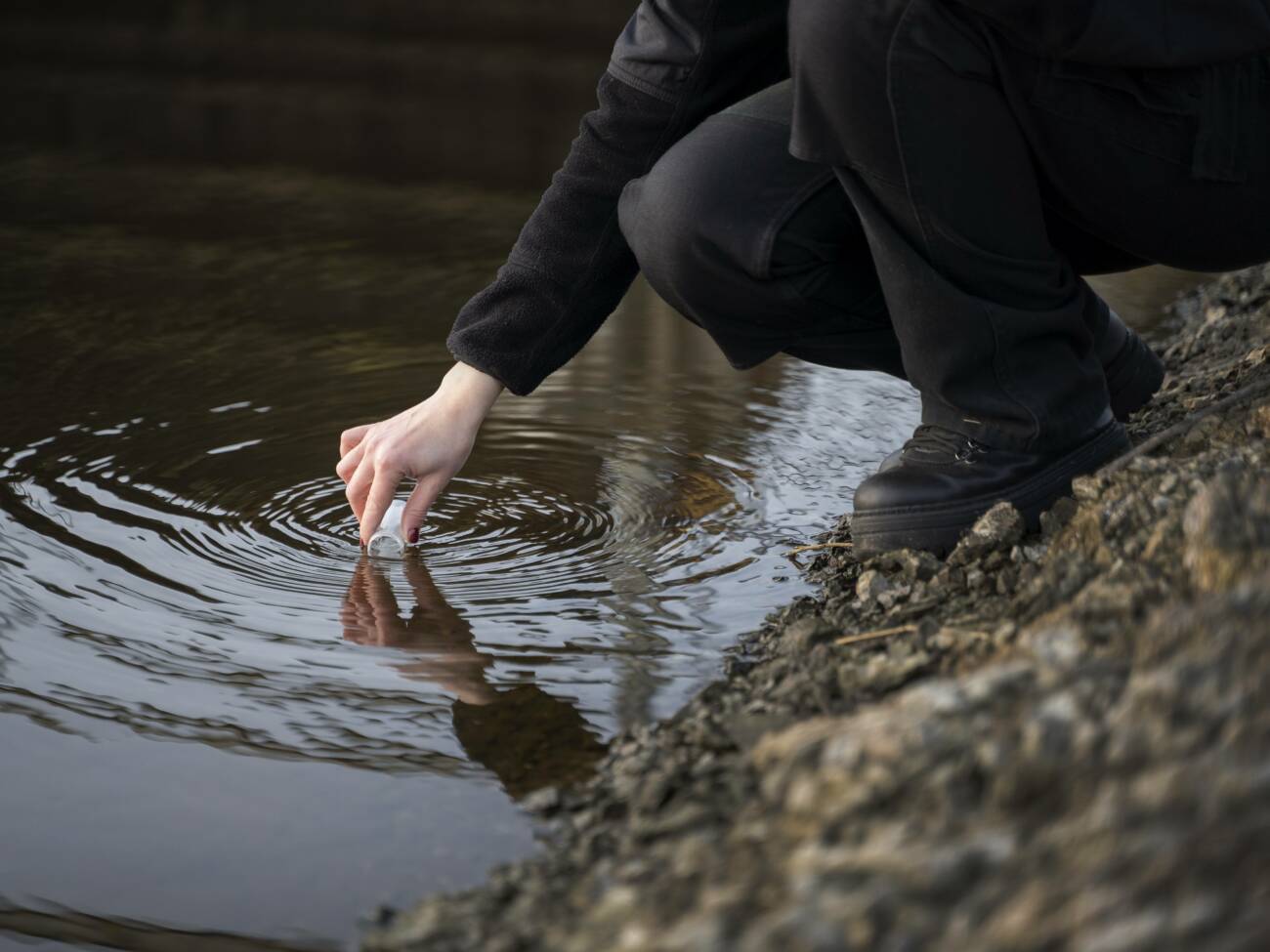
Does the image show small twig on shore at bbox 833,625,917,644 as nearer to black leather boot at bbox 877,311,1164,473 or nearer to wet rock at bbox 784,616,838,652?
wet rock at bbox 784,616,838,652

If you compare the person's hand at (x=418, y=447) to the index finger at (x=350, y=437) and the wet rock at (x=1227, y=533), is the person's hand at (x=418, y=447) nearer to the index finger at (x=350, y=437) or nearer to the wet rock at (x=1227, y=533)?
the index finger at (x=350, y=437)

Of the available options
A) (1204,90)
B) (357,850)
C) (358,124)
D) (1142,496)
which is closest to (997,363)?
(1142,496)

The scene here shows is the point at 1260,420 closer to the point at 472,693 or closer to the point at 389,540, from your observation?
the point at 472,693

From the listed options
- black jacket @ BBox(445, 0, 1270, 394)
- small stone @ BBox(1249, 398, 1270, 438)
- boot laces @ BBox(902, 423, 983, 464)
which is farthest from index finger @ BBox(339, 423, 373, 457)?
small stone @ BBox(1249, 398, 1270, 438)

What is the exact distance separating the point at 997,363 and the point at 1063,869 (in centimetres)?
88

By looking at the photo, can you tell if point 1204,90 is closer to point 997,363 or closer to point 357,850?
point 997,363

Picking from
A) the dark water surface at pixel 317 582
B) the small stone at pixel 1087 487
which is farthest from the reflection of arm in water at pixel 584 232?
the small stone at pixel 1087 487

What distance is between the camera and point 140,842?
53.1 inches

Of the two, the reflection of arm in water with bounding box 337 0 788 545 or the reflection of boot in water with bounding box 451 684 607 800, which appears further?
the reflection of arm in water with bounding box 337 0 788 545

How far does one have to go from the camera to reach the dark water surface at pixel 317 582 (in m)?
1.34

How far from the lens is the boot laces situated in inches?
67.9

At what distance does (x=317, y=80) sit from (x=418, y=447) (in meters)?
4.54

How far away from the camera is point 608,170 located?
6.18 ft

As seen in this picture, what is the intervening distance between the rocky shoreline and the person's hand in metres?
0.43
